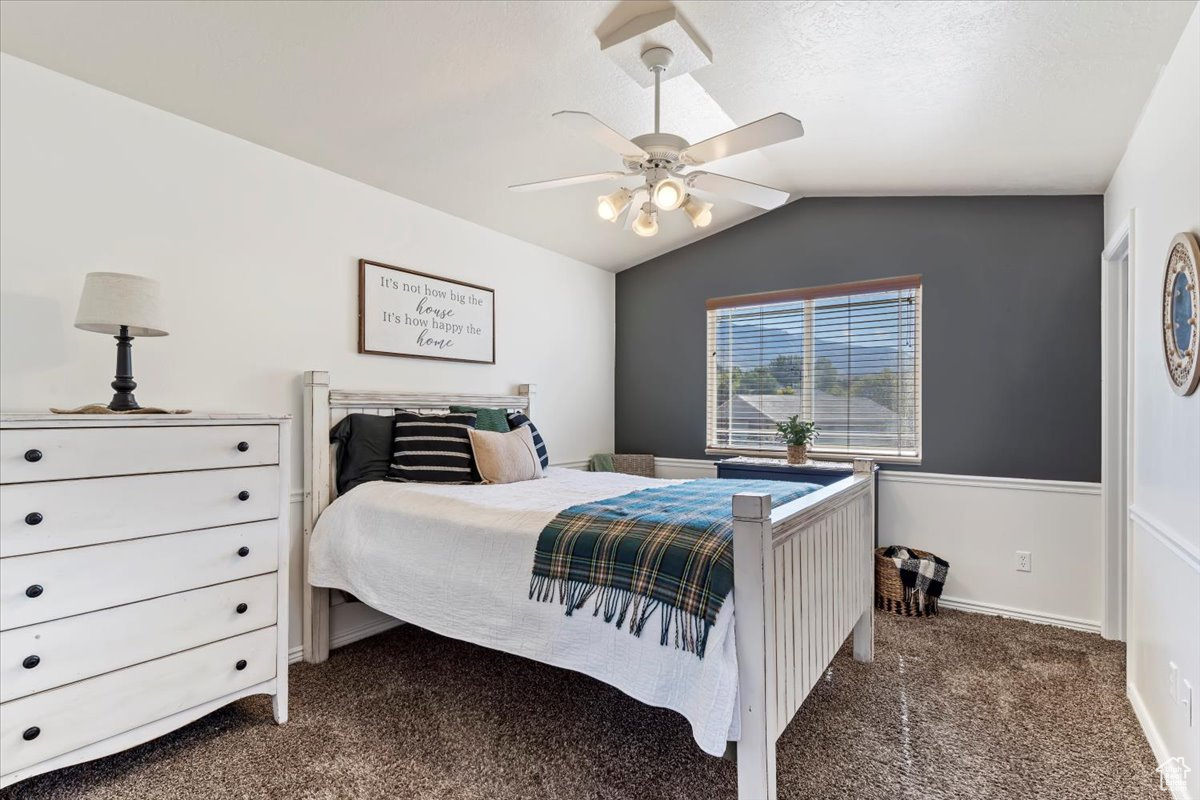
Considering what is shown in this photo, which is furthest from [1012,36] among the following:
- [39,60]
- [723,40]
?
[39,60]

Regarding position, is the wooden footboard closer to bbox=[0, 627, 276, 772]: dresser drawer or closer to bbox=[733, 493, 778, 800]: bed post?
bbox=[733, 493, 778, 800]: bed post

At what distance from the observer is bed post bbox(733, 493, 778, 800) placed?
149 cm

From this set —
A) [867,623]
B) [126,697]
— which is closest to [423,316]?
[126,697]

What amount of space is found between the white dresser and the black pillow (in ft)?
1.89

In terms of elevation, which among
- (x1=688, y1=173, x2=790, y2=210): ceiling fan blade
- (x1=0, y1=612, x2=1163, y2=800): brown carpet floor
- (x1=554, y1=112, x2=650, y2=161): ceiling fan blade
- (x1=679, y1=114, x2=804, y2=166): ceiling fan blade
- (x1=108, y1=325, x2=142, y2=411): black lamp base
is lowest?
(x1=0, y1=612, x2=1163, y2=800): brown carpet floor

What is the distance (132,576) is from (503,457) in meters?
1.53

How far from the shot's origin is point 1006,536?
3404 mm

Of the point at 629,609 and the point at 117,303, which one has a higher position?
the point at 117,303

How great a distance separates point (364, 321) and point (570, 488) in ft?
4.54

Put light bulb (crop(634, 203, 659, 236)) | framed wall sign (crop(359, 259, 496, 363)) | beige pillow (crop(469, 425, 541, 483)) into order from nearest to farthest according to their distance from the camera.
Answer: light bulb (crop(634, 203, 659, 236)) → beige pillow (crop(469, 425, 541, 483)) → framed wall sign (crop(359, 259, 496, 363))

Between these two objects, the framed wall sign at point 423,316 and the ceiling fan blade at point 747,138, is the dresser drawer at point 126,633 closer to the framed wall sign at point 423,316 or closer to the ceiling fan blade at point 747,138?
the framed wall sign at point 423,316

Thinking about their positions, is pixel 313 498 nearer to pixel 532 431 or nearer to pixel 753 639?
pixel 532 431

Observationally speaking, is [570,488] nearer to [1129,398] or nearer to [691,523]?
[691,523]

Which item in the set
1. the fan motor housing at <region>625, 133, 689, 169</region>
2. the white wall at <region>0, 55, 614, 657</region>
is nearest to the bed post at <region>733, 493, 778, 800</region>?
the fan motor housing at <region>625, 133, 689, 169</region>
